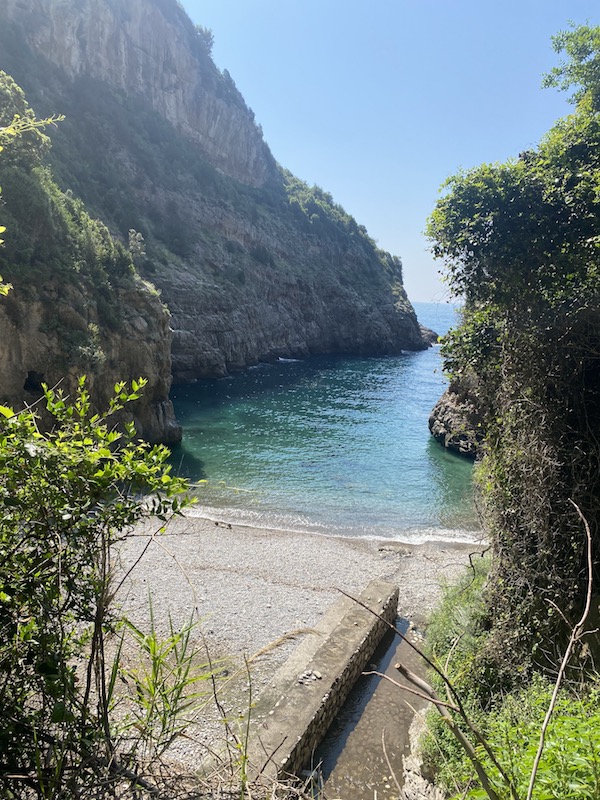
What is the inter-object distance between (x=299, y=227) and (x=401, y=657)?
8265 centimetres

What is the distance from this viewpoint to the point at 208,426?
1222 inches

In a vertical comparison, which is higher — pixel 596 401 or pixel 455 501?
pixel 596 401

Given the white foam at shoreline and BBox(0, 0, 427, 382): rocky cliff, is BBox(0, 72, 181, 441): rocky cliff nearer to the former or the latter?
the white foam at shoreline

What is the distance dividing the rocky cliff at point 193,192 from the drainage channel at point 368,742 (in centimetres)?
4160

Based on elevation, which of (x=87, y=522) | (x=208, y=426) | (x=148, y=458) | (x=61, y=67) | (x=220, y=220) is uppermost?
(x=61, y=67)

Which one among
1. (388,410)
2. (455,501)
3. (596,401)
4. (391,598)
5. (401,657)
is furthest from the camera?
(388,410)

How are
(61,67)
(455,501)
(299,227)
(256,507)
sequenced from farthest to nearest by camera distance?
(299,227) < (61,67) < (455,501) < (256,507)

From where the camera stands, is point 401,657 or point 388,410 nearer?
point 401,657

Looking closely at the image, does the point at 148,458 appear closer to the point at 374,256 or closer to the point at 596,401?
the point at 596,401

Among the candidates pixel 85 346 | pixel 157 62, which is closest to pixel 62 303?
pixel 85 346

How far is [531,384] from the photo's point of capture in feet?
22.9

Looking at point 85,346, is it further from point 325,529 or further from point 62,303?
point 325,529

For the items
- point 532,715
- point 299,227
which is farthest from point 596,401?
point 299,227

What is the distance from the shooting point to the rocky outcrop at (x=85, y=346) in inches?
741
